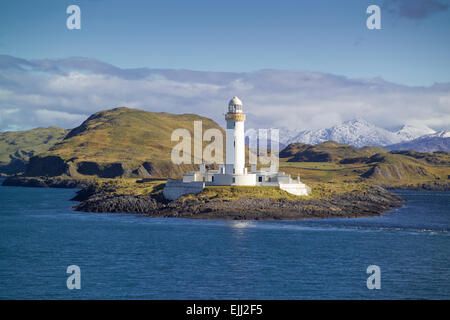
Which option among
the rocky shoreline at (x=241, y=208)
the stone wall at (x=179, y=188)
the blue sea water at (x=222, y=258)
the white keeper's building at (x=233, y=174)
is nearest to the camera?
the blue sea water at (x=222, y=258)

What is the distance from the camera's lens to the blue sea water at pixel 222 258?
4094 centimetres

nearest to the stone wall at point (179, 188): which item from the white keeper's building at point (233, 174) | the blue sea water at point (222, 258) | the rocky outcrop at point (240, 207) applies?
the white keeper's building at point (233, 174)

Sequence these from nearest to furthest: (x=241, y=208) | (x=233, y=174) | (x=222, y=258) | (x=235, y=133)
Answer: (x=222, y=258)
(x=241, y=208)
(x=235, y=133)
(x=233, y=174)

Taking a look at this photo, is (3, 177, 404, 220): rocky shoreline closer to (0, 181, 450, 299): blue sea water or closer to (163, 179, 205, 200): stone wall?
(163, 179, 205, 200): stone wall

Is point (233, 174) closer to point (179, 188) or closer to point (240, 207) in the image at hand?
point (179, 188)

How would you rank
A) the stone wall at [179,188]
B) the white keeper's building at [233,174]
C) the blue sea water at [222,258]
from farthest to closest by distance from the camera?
1. the white keeper's building at [233,174]
2. the stone wall at [179,188]
3. the blue sea water at [222,258]

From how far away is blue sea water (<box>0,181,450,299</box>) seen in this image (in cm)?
4094

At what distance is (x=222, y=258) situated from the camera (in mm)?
52500

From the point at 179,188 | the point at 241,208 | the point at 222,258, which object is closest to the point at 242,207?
the point at 241,208

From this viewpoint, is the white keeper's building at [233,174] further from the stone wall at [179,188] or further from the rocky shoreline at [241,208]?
the rocky shoreline at [241,208]

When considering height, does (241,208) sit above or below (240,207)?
below

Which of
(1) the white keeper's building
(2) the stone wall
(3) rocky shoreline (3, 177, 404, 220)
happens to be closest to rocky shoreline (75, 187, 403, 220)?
(3) rocky shoreline (3, 177, 404, 220)

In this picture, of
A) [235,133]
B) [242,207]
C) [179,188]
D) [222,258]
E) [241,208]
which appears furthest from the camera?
[179,188]
